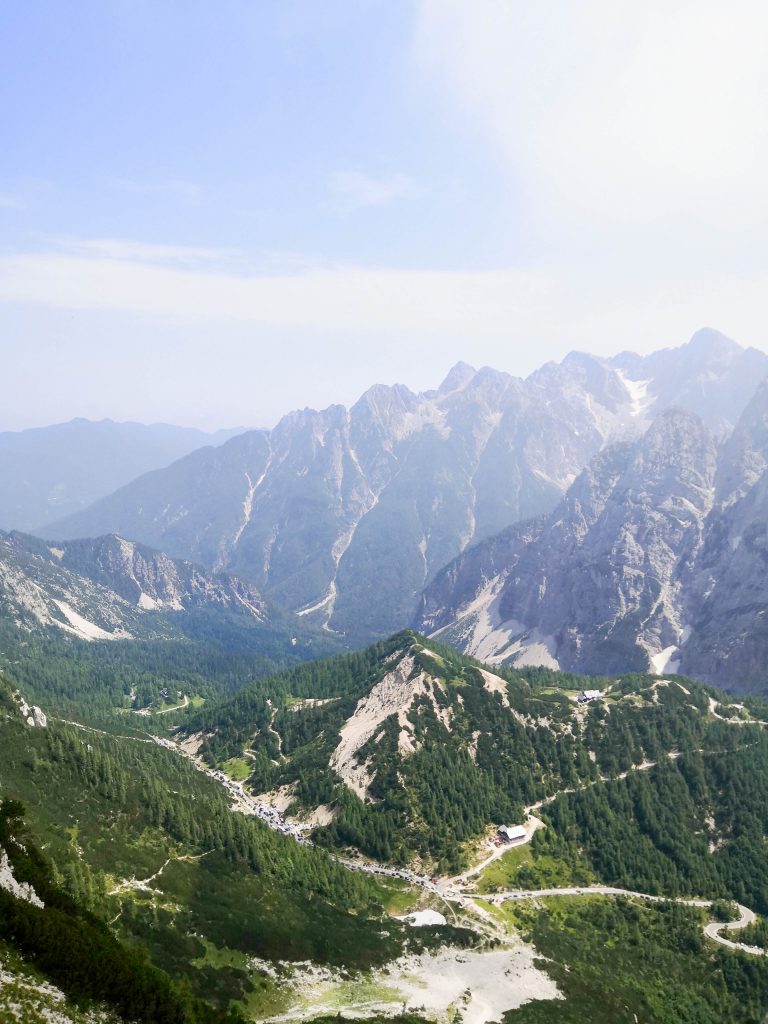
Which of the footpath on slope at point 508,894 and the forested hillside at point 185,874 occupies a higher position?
the forested hillside at point 185,874

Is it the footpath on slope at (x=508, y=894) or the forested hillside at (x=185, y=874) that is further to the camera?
the footpath on slope at (x=508, y=894)

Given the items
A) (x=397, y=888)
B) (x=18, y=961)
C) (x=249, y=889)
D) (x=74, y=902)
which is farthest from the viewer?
(x=397, y=888)

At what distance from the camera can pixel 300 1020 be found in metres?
104

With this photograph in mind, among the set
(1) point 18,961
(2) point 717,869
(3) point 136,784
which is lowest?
(2) point 717,869

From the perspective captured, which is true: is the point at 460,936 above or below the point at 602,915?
above

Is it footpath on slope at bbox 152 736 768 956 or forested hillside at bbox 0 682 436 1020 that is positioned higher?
forested hillside at bbox 0 682 436 1020

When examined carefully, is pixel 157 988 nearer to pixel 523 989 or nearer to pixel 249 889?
pixel 249 889

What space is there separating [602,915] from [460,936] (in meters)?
45.6

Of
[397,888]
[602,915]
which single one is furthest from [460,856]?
[602,915]

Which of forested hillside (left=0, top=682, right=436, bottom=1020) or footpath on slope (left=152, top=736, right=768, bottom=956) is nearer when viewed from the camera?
forested hillside (left=0, top=682, right=436, bottom=1020)

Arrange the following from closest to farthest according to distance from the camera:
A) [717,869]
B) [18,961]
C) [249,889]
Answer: [18,961] < [249,889] < [717,869]

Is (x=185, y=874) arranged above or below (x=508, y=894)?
above

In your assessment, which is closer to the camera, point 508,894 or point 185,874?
point 185,874

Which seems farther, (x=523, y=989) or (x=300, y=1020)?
(x=523, y=989)
